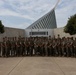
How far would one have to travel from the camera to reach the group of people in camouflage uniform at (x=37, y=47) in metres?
14.0

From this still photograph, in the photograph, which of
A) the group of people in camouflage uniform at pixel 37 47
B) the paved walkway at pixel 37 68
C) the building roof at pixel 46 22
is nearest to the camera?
the paved walkway at pixel 37 68

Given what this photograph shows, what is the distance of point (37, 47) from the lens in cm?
1448

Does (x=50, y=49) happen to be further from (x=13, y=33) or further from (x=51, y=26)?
(x=51, y=26)

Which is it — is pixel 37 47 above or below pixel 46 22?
below

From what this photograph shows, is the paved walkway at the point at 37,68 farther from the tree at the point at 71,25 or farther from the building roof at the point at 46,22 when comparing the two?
the building roof at the point at 46,22

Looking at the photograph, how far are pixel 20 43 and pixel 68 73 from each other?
7461 mm

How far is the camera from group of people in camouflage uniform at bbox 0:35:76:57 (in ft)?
46.0

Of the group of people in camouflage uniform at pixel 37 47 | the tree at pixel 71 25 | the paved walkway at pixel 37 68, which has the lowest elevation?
the paved walkway at pixel 37 68

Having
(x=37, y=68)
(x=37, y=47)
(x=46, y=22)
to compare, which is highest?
(x=46, y=22)

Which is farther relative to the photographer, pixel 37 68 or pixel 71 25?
pixel 71 25

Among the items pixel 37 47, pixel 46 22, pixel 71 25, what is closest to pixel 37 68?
pixel 37 47

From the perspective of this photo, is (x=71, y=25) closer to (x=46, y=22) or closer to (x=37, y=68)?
(x=37, y=68)

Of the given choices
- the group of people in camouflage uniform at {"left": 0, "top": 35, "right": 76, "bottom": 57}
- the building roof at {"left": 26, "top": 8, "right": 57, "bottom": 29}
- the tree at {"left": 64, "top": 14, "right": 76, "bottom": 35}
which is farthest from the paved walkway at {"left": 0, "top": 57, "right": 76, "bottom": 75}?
the building roof at {"left": 26, "top": 8, "right": 57, "bottom": 29}

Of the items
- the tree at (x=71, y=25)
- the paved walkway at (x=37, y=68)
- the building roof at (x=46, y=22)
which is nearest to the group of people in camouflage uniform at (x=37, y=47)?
the paved walkway at (x=37, y=68)
